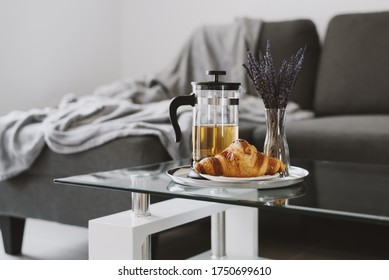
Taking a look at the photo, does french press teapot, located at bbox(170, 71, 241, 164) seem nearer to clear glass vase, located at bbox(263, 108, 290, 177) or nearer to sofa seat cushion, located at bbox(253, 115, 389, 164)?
clear glass vase, located at bbox(263, 108, 290, 177)

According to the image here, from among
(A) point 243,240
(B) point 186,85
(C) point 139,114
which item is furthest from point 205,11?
(A) point 243,240

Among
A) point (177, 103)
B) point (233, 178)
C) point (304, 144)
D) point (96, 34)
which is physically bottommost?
point (304, 144)

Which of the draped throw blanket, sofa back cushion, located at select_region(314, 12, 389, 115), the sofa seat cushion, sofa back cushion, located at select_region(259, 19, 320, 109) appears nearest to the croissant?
the draped throw blanket

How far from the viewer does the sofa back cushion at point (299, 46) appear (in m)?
2.86

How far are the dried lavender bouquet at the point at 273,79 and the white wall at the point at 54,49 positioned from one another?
1.81 metres

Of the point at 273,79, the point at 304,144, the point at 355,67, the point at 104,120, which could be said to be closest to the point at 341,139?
the point at 304,144

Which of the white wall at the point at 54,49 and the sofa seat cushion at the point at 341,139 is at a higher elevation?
the white wall at the point at 54,49

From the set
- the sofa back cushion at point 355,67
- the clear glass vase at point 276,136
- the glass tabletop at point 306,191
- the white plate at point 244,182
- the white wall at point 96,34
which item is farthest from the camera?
the white wall at point 96,34

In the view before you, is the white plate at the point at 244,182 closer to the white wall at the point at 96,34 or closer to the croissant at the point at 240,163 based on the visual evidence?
the croissant at the point at 240,163

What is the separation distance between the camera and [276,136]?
133cm

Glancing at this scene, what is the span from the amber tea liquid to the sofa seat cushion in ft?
2.75

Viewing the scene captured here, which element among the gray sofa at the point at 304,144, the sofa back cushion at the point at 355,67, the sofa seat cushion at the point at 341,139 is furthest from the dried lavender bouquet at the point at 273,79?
the sofa back cushion at the point at 355,67

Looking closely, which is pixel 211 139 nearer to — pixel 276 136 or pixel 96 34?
pixel 276 136

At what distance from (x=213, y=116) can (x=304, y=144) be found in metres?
0.91
